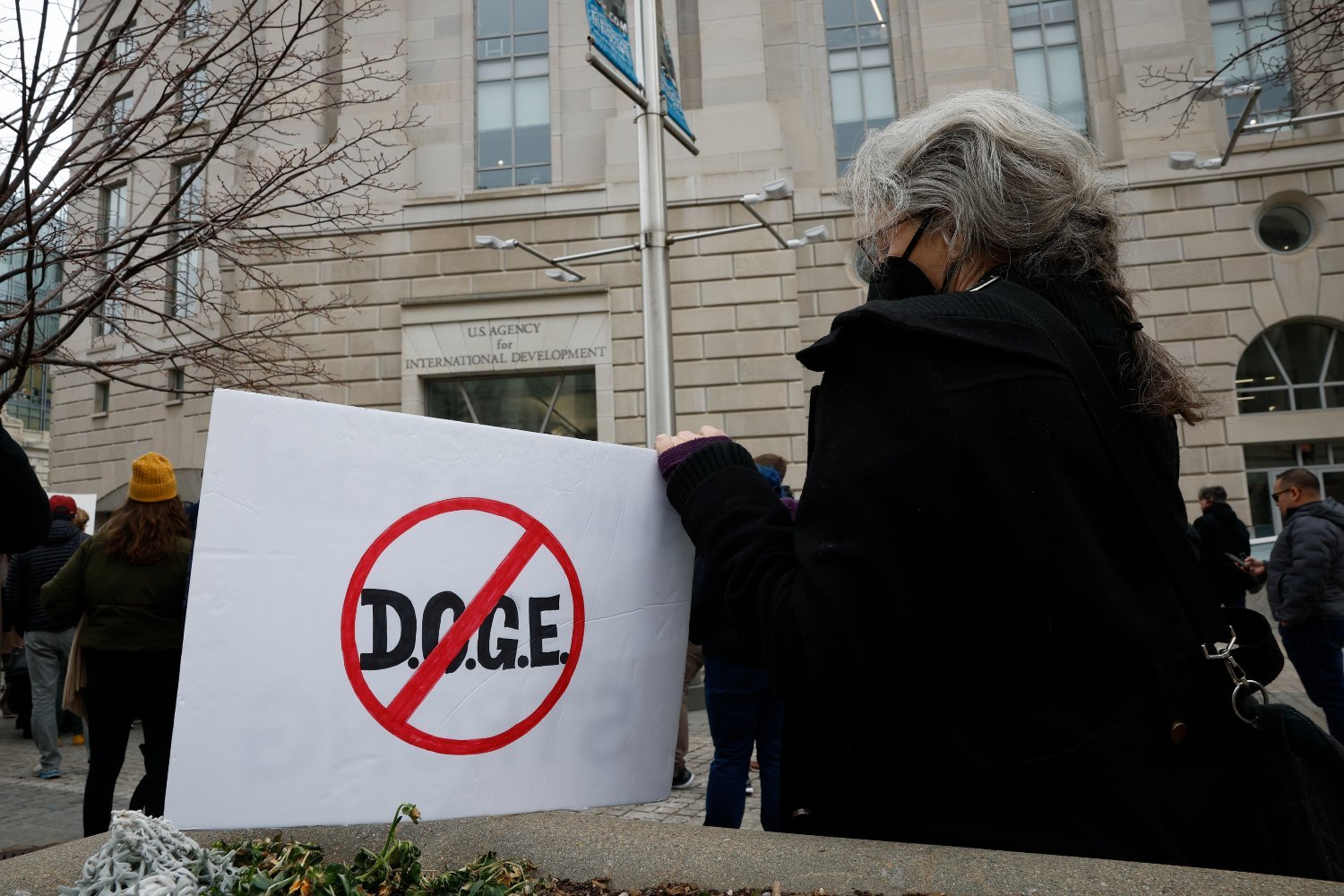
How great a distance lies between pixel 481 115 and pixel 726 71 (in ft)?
14.9

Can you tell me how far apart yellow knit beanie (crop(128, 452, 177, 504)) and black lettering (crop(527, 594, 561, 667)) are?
145 inches

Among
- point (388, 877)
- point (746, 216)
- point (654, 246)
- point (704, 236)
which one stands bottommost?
point (388, 877)

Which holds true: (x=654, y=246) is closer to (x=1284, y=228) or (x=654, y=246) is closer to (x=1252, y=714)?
(x=1252, y=714)

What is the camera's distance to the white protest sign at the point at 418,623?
1.58 meters

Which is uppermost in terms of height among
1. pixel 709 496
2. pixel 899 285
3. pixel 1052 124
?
pixel 1052 124

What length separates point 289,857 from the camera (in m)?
1.76

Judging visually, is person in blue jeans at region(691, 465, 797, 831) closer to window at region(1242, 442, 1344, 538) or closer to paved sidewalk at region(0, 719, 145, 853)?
paved sidewalk at region(0, 719, 145, 853)

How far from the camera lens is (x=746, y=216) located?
51.3ft

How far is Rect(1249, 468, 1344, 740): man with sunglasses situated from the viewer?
20.8ft

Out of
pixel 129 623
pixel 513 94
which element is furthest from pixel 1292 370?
pixel 129 623

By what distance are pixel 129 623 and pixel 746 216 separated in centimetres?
1254

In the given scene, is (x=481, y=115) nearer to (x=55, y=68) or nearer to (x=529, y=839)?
(x=55, y=68)

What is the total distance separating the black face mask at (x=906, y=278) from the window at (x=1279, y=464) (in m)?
16.4

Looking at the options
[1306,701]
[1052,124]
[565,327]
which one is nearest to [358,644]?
[1052,124]
